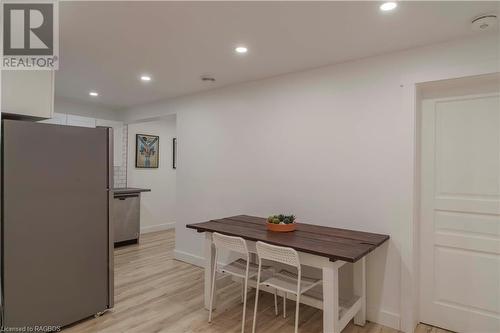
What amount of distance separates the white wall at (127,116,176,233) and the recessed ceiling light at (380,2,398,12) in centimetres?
468

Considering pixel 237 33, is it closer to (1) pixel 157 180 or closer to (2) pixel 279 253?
(2) pixel 279 253

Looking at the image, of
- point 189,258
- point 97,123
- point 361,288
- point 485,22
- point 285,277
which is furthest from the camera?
point 97,123

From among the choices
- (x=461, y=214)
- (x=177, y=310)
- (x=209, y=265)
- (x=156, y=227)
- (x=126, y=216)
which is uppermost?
(x=461, y=214)

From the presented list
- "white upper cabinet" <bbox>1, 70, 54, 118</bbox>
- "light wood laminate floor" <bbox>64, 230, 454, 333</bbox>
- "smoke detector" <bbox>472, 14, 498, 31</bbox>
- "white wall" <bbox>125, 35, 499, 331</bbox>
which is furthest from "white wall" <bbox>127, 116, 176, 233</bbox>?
"smoke detector" <bbox>472, 14, 498, 31</bbox>

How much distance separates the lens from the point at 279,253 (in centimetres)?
230

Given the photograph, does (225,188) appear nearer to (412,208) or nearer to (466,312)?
(412,208)

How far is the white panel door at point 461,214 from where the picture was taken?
240 centimetres

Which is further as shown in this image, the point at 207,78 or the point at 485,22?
the point at 207,78

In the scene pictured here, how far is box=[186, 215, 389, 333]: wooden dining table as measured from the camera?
2.17 m

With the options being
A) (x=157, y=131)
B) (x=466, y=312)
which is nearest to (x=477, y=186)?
(x=466, y=312)

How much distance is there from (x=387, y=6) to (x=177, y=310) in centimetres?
311

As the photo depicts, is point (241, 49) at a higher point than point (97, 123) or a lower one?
higher

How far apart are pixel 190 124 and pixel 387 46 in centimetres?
276

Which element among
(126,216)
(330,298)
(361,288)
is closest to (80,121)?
(126,216)
